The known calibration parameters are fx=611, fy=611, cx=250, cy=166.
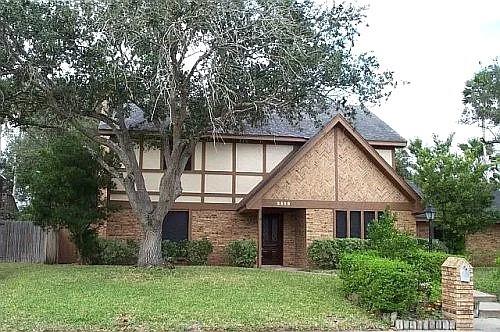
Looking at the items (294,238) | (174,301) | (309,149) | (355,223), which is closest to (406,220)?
(355,223)

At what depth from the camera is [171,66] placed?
15492mm

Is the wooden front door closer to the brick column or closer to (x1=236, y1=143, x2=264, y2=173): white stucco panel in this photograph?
(x1=236, y1=143, x2=264, y2=173): white stucco panel

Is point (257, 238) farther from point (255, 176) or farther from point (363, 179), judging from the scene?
point (363, 179)

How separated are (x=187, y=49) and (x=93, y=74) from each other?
263 centimetres

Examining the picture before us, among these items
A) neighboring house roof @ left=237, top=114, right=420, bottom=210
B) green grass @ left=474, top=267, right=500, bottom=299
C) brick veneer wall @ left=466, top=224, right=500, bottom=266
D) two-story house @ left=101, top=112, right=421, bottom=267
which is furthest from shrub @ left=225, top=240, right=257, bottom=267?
brick veneer wall @ left=466, top=224, right=500, bottom=266

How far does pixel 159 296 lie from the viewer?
1305 centimetres

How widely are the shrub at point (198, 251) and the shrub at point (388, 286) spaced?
10812 mm

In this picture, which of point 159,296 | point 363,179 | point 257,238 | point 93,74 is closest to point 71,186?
point 93,74

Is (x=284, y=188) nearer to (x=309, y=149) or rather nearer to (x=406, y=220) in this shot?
(x=309, y=149)

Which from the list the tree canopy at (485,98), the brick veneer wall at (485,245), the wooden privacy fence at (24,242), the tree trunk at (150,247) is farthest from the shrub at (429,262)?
the tree canopy at (485,98)

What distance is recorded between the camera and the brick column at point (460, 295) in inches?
444

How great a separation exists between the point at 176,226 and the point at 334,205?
594 cm

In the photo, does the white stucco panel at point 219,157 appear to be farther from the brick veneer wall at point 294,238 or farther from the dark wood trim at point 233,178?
the brick veneer wall at point 294,238

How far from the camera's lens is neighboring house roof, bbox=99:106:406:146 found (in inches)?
884
